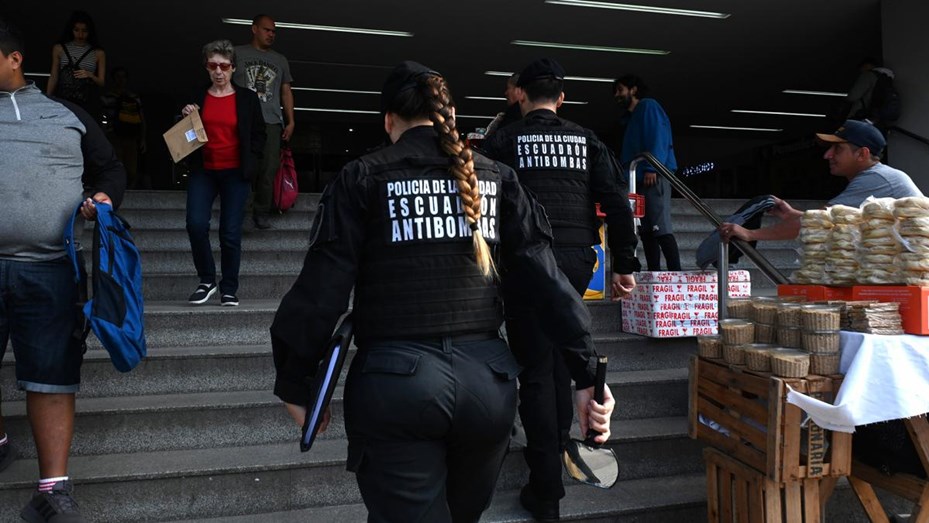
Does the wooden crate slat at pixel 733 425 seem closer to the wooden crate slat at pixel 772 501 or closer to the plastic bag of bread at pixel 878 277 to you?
the wooden crate slat at pixel 772 501

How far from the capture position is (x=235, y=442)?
330cm

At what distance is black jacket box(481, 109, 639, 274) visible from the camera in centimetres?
306

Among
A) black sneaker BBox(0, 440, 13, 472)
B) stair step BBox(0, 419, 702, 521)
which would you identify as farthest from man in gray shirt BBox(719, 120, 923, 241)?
black sneaker BBox(0, 440, 13, 472)

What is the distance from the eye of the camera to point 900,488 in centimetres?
260

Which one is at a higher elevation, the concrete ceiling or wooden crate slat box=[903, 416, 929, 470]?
the concrete ceiling

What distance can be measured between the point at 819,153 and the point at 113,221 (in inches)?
599

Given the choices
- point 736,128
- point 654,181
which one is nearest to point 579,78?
point 654,181

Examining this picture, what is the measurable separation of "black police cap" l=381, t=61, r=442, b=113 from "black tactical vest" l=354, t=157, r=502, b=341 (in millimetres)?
191

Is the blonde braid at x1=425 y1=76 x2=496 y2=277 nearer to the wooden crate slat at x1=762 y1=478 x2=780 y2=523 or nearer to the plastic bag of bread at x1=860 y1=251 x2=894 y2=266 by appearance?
the wooden crate slat at x1=762 y1=478 x2=780 y2=523

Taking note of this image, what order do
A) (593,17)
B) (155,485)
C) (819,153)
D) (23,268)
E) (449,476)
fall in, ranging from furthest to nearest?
(819,153) → (593,17) → (155,485) → (23,268) → (449,476)

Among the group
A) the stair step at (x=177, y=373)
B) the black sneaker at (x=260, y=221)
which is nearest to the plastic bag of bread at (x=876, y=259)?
the stair step at (x=177, y=373)

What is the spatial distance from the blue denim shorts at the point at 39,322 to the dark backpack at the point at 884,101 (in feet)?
24.9

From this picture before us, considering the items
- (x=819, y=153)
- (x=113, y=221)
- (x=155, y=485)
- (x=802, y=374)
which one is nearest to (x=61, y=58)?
(x=113, y=221)

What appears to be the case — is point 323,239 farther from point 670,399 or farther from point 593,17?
point 593,17
